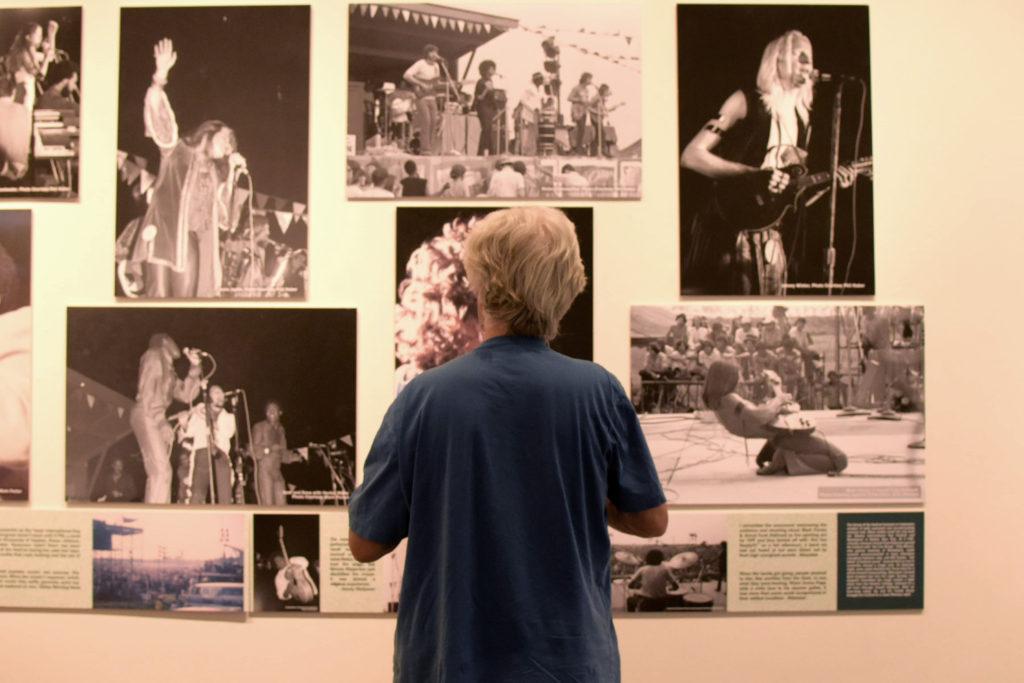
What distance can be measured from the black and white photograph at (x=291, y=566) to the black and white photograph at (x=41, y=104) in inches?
41.7

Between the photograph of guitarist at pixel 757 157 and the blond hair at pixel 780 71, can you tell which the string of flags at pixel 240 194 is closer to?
the photograph of guitarist at pixel 757 157

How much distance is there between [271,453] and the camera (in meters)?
1.89

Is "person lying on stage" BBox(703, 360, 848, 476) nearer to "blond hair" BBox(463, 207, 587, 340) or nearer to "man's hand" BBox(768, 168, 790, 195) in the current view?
"man's hand" BBox(768, 168, 790, 195)

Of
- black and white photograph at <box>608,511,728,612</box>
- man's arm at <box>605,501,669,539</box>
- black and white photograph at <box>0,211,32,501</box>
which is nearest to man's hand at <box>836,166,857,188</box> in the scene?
black and white photograph at <box>608,511,728,612</box>

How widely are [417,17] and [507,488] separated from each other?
4.51 feet

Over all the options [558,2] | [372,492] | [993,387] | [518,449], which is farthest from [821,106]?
[372,492]

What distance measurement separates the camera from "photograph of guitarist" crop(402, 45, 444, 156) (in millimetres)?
1907

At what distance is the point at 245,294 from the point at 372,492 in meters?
0.96

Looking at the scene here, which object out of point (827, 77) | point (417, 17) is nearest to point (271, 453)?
point (417, 17)

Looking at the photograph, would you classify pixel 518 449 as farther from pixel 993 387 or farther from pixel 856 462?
pixel 993 387

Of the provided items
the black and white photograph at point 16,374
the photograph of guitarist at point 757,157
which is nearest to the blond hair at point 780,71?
the photograph of guitarist at point 757,157

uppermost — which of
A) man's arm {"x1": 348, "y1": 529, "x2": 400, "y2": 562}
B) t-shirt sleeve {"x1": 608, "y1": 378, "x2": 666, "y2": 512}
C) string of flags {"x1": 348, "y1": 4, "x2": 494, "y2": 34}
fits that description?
string of flags {"x1": 348, "y1": 4, "x2": 494, "y2": 34}

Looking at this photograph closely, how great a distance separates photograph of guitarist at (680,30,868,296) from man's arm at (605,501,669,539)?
2.84 ft

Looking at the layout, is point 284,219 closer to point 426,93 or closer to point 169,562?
point 426,93
